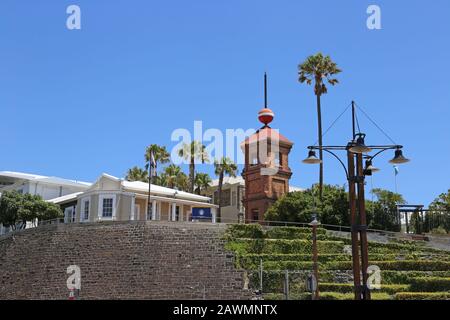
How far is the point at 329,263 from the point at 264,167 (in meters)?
15.3

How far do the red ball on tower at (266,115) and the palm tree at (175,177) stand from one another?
76.2 feet

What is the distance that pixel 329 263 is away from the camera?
34.2 metres

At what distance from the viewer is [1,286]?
117 feet

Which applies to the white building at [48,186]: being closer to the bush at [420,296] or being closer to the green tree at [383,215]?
the green tree at [383,215]

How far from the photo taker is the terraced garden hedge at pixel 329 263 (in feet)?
97.1

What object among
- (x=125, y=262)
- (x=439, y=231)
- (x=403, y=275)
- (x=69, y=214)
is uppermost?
(x=69, y=214)

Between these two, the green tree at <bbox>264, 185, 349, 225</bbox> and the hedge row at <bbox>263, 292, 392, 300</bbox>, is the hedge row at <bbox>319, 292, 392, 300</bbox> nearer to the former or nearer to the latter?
the hedge row at <bbox>263, 292, 392, 300</bbox>

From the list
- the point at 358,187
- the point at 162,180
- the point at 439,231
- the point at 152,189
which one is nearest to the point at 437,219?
the point at 439,231

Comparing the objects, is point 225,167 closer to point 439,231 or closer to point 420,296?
point 439,231

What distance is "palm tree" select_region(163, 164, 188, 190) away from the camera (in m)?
68.5

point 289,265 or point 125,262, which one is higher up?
point 125,262
